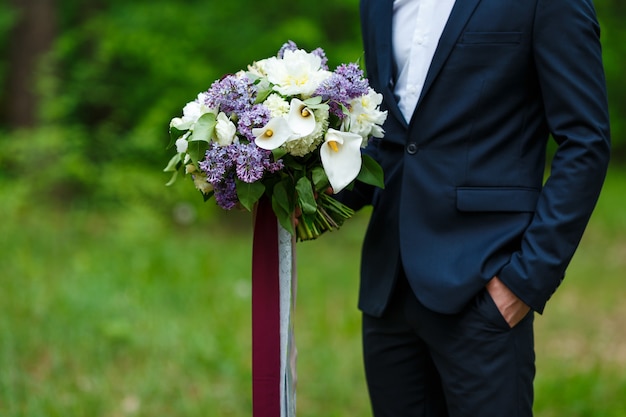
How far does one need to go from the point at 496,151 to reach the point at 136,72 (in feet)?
30.6

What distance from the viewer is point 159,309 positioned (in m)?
5.42

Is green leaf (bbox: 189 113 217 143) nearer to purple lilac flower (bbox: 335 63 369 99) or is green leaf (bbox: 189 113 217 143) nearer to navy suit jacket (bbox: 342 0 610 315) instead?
purple lilac flower (bbox: 335 63 369 99)

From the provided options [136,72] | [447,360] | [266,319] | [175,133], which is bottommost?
[447,360]

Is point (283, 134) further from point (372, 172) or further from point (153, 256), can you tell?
point (153, 256)

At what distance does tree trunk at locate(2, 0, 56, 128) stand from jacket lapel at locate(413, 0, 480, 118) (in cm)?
861

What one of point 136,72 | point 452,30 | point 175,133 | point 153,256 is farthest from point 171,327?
point 136,72

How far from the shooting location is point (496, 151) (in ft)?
7.35

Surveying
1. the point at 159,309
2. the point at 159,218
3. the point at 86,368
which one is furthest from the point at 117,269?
the point at 159,218

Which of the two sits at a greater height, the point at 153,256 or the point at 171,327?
the point at 153,256

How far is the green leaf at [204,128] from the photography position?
2107mm

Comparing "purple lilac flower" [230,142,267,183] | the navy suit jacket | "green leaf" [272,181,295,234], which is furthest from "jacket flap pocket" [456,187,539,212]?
"purple lilac flower" [230,142,267,183]

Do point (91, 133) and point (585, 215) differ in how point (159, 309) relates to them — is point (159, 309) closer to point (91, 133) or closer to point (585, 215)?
point (585, 215)

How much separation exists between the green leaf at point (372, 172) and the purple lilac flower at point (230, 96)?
35cm

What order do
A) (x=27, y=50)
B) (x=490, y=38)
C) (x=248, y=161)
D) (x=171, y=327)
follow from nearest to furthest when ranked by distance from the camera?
(x=248, y=161), (x=490, y=38), (x=171, y=327), (x=27, y=50)
